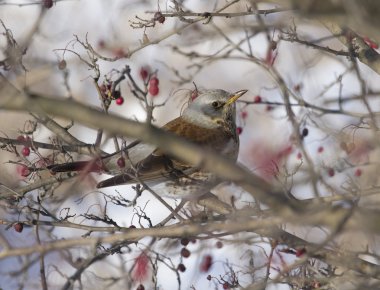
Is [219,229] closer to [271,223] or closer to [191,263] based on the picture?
[271,223]

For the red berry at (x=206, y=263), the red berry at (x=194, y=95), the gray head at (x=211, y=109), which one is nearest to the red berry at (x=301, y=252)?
the red berry at (x=206, y=263)

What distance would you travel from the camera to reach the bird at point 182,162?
314cm

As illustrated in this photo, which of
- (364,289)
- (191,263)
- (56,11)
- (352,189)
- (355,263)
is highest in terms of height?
(56,11)

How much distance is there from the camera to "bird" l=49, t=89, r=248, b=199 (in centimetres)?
314

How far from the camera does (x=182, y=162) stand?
351 cm

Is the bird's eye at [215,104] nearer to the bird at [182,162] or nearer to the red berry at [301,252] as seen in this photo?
the bird at [182,162]

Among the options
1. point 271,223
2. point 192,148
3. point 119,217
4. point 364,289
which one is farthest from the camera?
point 119,217

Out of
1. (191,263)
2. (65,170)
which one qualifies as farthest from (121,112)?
(65,170)

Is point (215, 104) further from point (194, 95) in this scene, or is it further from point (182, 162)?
point (182, 162)

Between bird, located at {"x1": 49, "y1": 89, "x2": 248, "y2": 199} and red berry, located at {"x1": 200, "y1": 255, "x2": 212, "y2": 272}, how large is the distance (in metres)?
0.29

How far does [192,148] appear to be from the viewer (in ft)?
5.20

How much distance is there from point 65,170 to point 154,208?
3.05m

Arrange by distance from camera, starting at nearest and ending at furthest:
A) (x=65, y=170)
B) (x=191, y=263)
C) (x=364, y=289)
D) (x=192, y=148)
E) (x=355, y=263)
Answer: (x=192, y=148)
(x=364, y=289)
(x=355, y=263)
(x=65, y=170)
(x=191, y=263)

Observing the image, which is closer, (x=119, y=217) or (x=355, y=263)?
(x=355, y=263)
